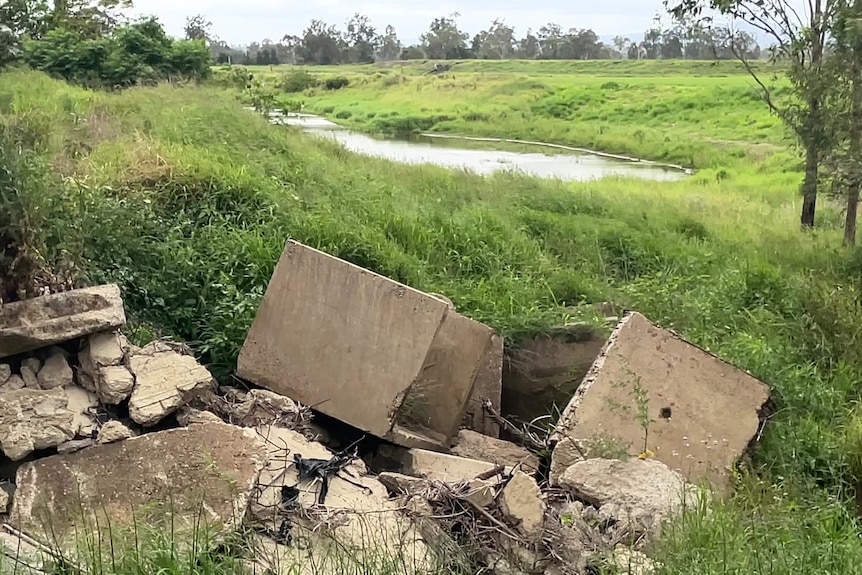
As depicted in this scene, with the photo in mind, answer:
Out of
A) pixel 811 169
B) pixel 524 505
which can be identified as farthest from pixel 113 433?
pixel 811 169

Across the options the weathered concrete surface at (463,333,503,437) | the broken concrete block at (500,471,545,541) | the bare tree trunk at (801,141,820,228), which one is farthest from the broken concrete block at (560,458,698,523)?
the bare tree trunk at (801,141,820,228)

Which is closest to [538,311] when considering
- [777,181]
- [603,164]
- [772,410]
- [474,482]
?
[772,410]

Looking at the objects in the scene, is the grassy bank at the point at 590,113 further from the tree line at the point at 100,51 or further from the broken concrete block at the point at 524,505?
the broken concrete block at the point at 524,505

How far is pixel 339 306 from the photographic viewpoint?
402 centimetres

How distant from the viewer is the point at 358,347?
395 cm

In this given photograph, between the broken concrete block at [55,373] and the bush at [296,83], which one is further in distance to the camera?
the bush at [296,83]

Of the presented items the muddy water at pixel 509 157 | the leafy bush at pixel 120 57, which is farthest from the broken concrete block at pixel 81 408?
the leafy bush at pixel 120 57

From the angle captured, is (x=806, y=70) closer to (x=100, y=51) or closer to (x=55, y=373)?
(x=55, y=373)

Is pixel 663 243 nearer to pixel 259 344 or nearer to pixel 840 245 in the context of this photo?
pixel 840 245

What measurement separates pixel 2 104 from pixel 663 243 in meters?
7.34

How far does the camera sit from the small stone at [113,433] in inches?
121

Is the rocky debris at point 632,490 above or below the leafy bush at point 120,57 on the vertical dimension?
below

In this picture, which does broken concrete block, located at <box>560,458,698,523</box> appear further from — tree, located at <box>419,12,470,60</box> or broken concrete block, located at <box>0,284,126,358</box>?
tree, located at <box>419,12,470,60</box>

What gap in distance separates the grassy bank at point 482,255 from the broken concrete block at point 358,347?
1.52 ft
